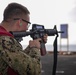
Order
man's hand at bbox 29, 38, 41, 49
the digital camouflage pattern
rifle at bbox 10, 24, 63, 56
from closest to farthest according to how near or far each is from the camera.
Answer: the digital camouflage pattern → man's hand at bbox 29, 38, 41, 49 → rifle at bbox 10, 24, 63, 56

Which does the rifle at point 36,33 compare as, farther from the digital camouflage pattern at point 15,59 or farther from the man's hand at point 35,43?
the digital camouflage pattern at point 15,59

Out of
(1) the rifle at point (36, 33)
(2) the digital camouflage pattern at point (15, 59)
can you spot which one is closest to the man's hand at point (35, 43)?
(1) the rifle at point (36, 33)

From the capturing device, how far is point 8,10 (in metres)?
4.43

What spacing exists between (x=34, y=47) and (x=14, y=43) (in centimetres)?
41

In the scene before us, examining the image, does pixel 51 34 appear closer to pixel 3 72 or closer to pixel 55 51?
pixel 55 51

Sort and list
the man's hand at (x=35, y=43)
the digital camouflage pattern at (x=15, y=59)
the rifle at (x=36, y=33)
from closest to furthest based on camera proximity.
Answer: the digital camouflage pattern at (x=15, y=59)
the man's hand at (x=35, y=43)
the rifle at (x=36, y=33)

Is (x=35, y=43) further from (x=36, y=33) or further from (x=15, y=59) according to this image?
(x=15, y=59)

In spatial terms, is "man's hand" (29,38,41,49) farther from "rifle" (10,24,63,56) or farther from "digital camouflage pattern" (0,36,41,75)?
"digital camouflage pattern" (0,36,41,75)

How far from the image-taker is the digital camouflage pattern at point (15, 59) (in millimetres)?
4078

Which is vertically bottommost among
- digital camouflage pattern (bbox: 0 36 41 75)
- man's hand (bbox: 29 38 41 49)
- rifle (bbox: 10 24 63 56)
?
digital camouflage pattern (bbox: 0 36 41 75)

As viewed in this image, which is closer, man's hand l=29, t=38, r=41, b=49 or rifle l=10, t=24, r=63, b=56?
man's hand l=29, t=38, r=41, b=49

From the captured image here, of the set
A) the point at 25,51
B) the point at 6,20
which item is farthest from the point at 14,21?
the point at 25,51

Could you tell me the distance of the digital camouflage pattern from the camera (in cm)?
408

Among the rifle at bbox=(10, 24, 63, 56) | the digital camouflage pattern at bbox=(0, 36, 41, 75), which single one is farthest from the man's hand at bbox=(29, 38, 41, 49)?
the digital camouflage pattern at bbox=(0, 36, 41, 75)
